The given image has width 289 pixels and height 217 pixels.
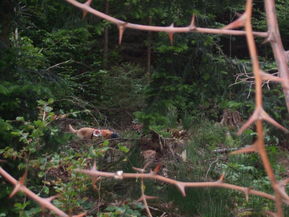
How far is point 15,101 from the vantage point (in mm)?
3125

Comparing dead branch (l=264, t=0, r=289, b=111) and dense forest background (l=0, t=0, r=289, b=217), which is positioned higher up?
dead branch (l=264, t=0, r=289, b=111)

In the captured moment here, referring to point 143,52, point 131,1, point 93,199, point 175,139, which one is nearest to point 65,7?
point 131,1

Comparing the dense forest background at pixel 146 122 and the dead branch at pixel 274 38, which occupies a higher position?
the dead branch at pixel 274 38

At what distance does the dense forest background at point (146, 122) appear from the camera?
3113 millimetres

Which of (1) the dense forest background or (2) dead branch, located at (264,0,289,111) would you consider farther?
(1) the dense forest background

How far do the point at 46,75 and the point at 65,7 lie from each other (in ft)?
1.89

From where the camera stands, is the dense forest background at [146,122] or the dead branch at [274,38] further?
the dense forest background at [146,122]

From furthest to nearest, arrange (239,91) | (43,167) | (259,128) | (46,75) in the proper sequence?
1. (239,91)
2. (46,75)
3. (43,167)
4. (259,128)

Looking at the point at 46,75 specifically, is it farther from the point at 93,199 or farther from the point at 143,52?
the point at 143,52

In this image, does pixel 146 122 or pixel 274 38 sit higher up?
pixel 274 38

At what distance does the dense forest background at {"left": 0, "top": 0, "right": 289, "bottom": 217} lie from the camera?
311 cm

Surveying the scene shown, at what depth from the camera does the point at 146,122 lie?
4.40m

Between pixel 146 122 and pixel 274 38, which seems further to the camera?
pixel 146 122

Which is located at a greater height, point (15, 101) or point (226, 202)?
point (15, 101)
